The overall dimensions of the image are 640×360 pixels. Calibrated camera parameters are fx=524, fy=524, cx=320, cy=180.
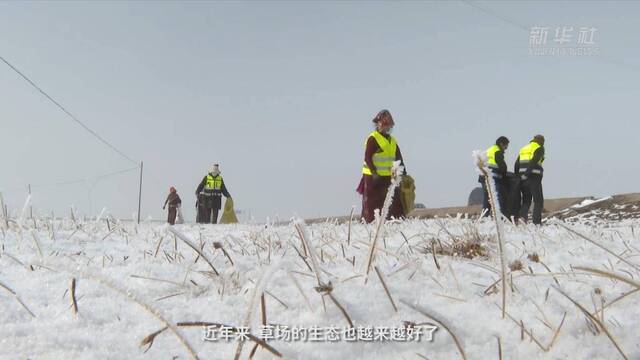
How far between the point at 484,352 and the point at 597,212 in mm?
15984

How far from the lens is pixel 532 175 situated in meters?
10.2

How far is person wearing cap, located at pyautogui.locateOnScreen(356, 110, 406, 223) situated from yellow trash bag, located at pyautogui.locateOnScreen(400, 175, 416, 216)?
0.09 meters

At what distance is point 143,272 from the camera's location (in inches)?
74.2

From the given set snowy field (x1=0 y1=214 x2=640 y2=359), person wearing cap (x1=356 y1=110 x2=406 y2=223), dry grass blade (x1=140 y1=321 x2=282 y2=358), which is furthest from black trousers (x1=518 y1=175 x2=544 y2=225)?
dry grass blade (x1=140 y1=321 x2=282 y2=358)

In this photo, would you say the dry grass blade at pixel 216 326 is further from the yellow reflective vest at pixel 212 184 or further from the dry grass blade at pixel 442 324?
the yellow reflective vest at pixel 212 184

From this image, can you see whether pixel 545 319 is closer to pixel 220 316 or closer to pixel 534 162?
pixel 220 316

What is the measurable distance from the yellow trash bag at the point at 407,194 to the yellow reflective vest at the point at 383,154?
347 mm

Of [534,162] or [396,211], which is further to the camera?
[534,162]

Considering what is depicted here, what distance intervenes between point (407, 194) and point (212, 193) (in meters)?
8.62

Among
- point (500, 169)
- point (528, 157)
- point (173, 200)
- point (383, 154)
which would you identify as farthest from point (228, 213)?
point (383, 154)

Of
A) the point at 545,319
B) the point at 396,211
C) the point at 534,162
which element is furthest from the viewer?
the point at 534,162

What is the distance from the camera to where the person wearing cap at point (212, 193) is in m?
14.8

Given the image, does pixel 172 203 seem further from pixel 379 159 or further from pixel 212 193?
pixel 379 159

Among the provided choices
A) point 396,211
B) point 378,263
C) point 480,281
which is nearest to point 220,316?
point 378,263
